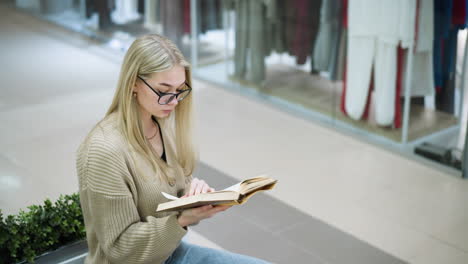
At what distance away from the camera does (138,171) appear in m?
2.18

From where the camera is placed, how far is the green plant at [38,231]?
2762 mm

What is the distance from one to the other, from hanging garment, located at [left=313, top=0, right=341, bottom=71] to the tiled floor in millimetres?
563

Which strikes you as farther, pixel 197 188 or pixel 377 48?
pixel 377 48

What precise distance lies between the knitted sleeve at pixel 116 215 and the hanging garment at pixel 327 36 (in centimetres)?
367

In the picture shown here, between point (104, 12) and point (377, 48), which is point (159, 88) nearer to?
point (377, 48)

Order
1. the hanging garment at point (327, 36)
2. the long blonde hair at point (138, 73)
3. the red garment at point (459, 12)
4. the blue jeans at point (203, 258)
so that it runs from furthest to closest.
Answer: the hanging garment at point (327, 36)
the red garment at point (459, 12)
the blue jeans at point (203, 258)
the long blonde hair at point (138, 73)

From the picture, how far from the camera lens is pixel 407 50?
4.90 m

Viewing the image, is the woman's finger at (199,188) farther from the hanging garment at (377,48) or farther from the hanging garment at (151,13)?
the hanging garment at (151,13)

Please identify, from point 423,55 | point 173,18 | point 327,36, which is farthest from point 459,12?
point 173,18

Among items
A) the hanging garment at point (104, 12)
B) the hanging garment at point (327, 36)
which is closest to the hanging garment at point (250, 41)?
the hanging garment at point (327, 36)

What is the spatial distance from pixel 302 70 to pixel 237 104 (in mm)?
739

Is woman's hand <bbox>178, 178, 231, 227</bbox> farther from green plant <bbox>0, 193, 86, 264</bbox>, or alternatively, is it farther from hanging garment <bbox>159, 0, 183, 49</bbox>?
hanging garment <bbox>159, 0, 183, 49</bbox>

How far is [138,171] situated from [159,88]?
29cm

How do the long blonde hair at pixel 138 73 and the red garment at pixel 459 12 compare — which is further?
the red garment at pixel 459 12
